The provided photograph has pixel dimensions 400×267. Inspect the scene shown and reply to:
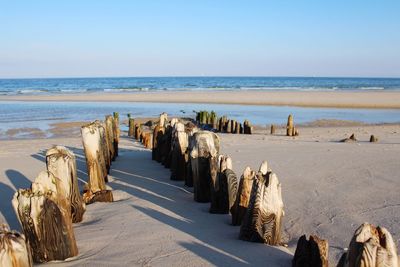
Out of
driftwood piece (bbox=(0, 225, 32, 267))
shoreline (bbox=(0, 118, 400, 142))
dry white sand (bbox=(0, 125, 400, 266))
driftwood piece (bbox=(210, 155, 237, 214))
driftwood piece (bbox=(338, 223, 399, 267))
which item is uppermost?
driftwood piece (bbox=(338, 223, 399, 267))

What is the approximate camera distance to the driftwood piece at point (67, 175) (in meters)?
5.25

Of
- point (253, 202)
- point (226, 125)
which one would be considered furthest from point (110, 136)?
point (226, 125)

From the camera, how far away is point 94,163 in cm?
688

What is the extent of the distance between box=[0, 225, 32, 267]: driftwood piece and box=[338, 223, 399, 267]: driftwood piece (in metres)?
2.17

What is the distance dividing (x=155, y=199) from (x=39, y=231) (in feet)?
8.45

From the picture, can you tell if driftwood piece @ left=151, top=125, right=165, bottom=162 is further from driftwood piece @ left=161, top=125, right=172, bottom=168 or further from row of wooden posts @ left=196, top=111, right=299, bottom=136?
row of wooden posts @ left=196, top=111, right=299, bottom=136

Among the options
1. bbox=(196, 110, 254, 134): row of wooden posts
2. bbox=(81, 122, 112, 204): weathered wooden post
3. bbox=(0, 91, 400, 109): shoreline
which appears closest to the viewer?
bbox=(81, 122, 112, 204): weathered wooden post

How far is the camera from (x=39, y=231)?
412 cm

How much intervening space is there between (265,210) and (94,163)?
3.34 meters

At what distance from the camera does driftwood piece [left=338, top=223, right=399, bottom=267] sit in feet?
8.91

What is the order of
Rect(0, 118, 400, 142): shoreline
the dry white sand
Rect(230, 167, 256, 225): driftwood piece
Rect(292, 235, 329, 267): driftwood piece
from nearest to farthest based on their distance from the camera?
Rect(292, 235, 329, 267): driftwood piece, the dry white sand, Rect(230, 167, 256, 225): driftwood piece, Rect(0, 118, 400, 142): shoreline

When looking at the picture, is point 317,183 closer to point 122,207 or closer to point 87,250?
point 122,207

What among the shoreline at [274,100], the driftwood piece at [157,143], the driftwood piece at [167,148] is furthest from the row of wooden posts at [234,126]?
the shoreline at [274,100]

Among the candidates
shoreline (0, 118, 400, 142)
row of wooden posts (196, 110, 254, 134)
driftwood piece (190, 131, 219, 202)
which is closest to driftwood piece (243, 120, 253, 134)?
row of wooden posts (196, 110, 254, 134)
